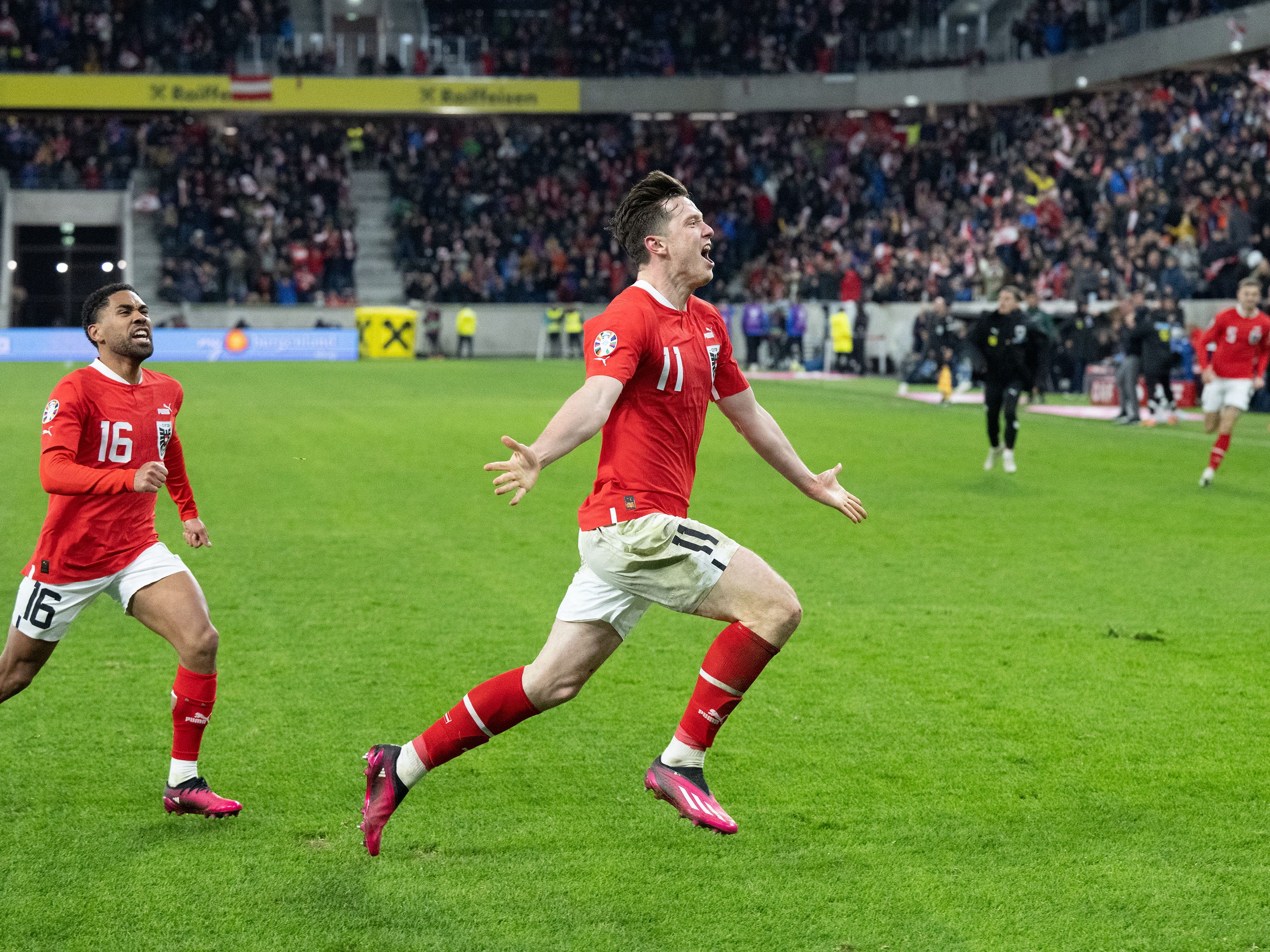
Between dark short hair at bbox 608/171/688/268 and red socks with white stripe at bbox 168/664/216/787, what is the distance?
2.24m

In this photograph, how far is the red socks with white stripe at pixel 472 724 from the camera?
461 centimetres

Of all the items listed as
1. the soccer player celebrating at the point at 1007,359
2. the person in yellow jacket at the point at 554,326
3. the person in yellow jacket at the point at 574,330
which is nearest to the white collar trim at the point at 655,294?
the soccer player celebrating at the point at 1007,359

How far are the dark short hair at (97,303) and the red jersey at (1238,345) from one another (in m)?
12.6

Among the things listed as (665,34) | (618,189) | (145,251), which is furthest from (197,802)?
(665,34)

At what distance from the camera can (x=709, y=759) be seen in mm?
5836

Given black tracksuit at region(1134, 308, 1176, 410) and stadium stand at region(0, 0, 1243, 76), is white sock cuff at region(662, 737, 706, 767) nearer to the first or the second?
black tracksuit at region(1134, 308, 1176, 410)

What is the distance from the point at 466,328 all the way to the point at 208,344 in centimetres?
740

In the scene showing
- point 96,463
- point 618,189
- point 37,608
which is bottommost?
point 37,608

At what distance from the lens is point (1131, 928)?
13.5 feet

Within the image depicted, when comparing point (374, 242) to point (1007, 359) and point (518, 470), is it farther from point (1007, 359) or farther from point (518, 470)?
point (518, 470)

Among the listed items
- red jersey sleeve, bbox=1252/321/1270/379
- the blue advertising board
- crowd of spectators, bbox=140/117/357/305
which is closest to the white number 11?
red jersey sleeve, bbox=1252/321/1270/379

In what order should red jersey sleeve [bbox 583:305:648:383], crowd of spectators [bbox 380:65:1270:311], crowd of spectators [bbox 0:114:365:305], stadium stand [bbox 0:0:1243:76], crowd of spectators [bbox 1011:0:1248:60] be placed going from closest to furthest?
red jersey sleeve [bbox 583:305:648:383]
crowd of spectators [bbox 380:65:1270:311]
crowd of spectators [bbox 1011:0:1248:60]
crowd of spectators [bbox 0:114:365:305]
stadium stand [bbox 0:0:1243:76]

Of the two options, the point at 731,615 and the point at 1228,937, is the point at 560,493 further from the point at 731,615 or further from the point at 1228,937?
the point at 1228,937

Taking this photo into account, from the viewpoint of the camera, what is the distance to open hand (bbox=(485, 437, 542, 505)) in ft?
13.5
